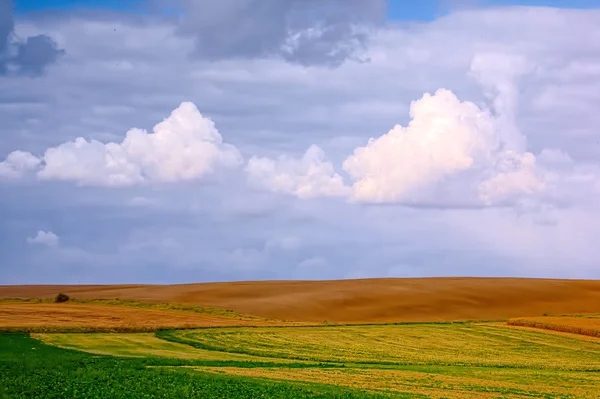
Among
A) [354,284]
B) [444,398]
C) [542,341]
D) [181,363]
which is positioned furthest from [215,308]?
[444,398]

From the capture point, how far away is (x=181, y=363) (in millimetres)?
45969

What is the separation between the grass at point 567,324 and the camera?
73375 mm

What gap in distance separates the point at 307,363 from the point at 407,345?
15699 mm

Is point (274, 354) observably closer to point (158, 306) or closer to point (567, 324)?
point (158, 306)

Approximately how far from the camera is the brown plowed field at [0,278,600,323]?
8644 cm

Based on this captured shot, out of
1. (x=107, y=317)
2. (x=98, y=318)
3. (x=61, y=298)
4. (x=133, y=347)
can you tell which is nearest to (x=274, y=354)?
(x=133, y=347)

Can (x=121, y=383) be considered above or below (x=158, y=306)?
below

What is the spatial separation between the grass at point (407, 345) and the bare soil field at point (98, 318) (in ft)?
13.2

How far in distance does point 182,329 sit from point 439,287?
44.4 meters

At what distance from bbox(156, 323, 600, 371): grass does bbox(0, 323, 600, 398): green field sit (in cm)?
9

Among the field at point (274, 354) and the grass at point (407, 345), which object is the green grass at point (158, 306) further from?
the grass at point (407, 345)

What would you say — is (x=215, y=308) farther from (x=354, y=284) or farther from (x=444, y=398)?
(x=444, y=398)

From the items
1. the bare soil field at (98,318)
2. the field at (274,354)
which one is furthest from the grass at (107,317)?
the field at (274,354)

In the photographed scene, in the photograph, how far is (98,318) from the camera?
69500mm
